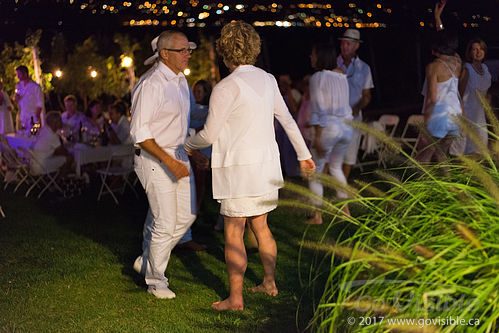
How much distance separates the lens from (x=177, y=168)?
475cm

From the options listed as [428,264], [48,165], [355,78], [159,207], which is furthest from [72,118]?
[428,264]

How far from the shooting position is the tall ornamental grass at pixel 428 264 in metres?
2.35

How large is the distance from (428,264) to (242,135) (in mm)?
2175

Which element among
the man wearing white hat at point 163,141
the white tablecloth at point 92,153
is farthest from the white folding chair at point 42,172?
the man wearing white hat at point 163,141

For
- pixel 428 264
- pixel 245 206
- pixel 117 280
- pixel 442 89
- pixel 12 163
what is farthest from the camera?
pixel 12 163

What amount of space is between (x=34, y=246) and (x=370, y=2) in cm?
1081

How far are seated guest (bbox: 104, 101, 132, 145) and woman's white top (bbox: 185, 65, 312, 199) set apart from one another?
5983 mm

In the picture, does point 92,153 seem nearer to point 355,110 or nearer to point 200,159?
point 355,110

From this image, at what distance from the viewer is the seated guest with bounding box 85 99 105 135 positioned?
10.5 metres

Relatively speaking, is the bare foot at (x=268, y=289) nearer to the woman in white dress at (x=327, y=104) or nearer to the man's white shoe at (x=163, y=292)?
the man's white shoe at (x=163, y=292)

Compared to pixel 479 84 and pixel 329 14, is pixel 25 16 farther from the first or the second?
pixel 329 14

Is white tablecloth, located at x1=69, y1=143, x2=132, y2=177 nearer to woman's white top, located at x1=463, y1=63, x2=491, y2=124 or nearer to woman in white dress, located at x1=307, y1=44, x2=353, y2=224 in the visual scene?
woman in white dress, located at x1=307, y1=44, x2=353, y2=224

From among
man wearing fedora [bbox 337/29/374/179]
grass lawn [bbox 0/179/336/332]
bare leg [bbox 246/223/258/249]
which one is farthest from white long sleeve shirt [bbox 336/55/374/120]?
bare leg [bbox 246/223/258/249]

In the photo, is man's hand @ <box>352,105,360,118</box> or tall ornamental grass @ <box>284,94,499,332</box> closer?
tall ornamental grass @ <box>284,94,499,332</box>
